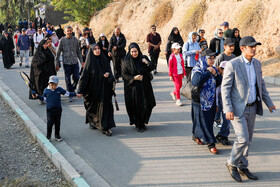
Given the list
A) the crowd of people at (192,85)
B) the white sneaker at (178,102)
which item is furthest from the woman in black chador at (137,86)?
the white sneaker at (178,102)

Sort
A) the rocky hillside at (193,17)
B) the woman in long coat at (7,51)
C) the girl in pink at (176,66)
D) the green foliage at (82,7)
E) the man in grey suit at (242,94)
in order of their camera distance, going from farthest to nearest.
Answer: the green foliage at (82,7) → the woman in long coat at (7,51) → the rocky hillside at (193,17) → the girl in pink at (176,66) → the man in grey suit at (242,94)

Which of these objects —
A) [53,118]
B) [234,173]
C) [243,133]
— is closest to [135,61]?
[53,118]

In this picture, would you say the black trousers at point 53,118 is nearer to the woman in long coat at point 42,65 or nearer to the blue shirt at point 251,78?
the woman in long coat at point 42,65

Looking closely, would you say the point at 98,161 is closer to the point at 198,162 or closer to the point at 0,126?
the point at 198,162

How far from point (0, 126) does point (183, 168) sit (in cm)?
480

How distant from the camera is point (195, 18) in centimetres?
2025

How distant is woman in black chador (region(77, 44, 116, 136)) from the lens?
23.1 feet

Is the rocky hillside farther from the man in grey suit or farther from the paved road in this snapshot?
the man in grey suit

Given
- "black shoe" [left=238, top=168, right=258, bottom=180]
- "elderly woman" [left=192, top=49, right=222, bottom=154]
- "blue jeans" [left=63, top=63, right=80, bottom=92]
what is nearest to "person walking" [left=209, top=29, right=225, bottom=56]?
"blue jeans" [left=63, top=63, right=80, bottom=92]

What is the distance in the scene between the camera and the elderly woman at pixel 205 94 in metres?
5.79

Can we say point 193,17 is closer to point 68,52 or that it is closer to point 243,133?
point 68,52

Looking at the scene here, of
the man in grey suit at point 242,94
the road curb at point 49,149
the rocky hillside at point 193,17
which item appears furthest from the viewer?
the rocky hillside at point 193,17

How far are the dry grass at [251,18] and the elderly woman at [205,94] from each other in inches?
422

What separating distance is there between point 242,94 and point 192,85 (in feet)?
4.43
